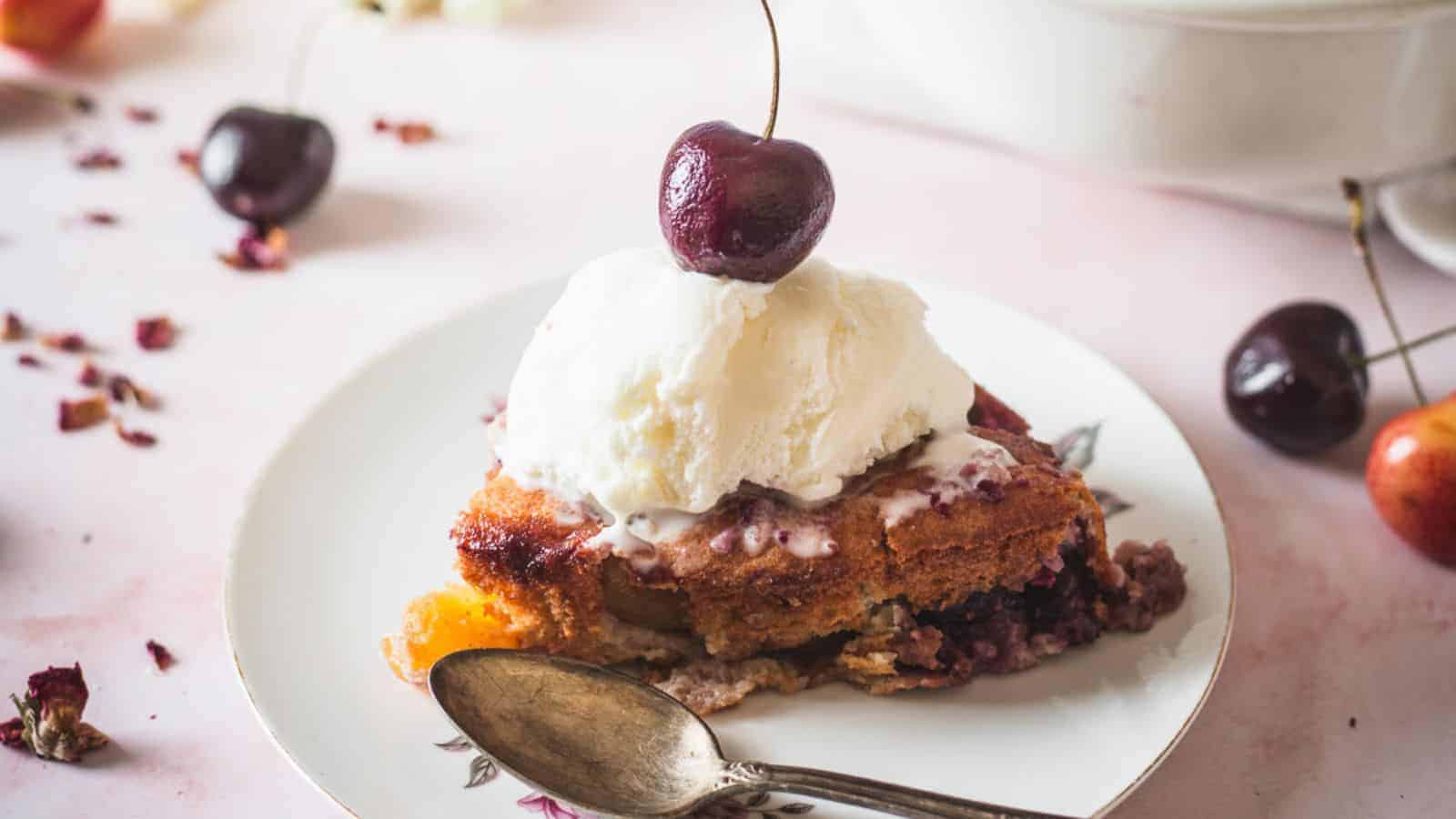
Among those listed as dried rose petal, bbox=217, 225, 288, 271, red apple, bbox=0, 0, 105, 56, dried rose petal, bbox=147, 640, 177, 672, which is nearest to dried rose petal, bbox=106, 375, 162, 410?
dried rose petal, bbox=217, 225, 288, 271

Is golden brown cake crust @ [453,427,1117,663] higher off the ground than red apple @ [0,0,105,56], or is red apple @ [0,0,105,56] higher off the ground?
red apple @ [0,0,105,56]

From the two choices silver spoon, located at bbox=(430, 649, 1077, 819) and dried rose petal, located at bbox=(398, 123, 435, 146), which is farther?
dried rose petal, located at bbox=(398, 123, 435, 146)

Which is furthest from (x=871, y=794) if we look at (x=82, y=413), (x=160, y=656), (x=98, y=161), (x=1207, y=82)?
(x=98, y=161)

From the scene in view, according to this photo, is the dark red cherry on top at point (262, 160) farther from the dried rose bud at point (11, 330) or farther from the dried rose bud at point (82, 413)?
the dried rose bud at point (82, 413)

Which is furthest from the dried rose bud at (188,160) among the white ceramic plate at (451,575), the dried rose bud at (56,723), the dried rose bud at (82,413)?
the dried rose bud at (56,723)

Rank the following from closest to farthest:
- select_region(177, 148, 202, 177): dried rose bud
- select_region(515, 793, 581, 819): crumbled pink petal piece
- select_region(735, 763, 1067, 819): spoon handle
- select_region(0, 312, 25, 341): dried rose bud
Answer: select_region(735, 763, 1067, 819): spoon handle → select_region(515, 793, 581, 819): crumbled pink petal piece → select_region(0, 312, 25, 341): dried rose bud → select_region(177, 148, 202, 177): dried rose bud

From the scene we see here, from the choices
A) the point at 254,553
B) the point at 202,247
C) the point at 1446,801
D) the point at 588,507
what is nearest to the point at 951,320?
the point at 588,507

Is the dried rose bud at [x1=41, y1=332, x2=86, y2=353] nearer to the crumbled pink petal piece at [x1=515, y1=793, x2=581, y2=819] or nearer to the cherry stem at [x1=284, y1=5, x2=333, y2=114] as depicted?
the cherry stem at [x1=284, y1=5, x2=333, y2=114]
